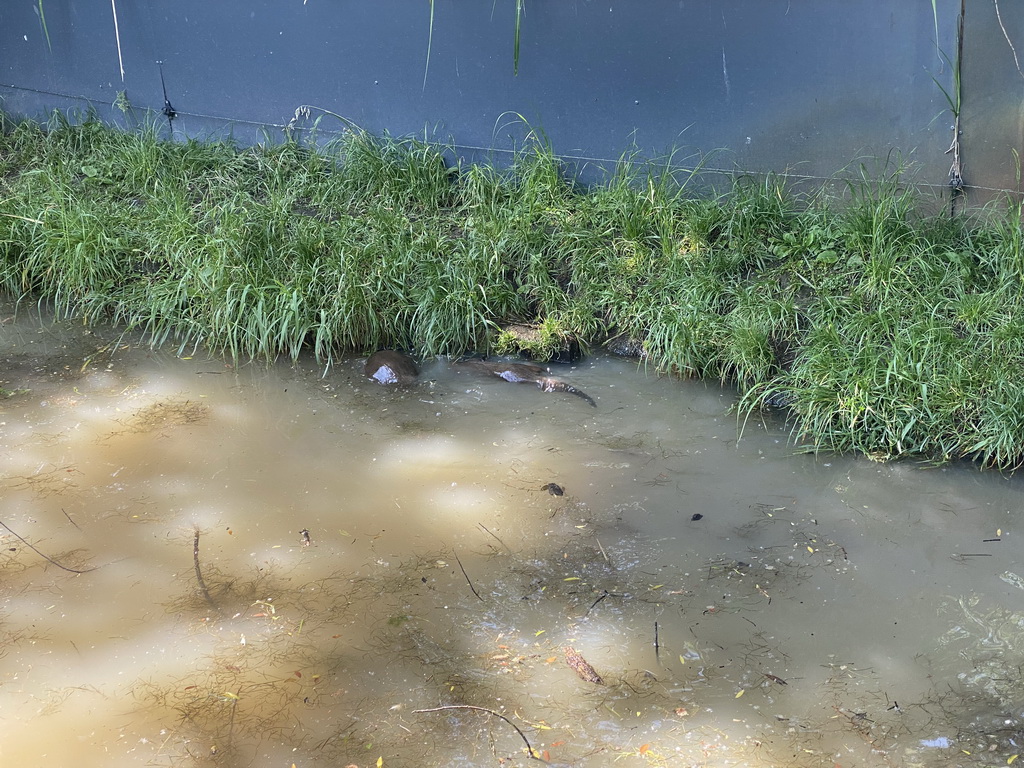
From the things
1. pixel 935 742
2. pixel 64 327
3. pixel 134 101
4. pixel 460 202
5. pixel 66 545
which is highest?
pixel 134 101

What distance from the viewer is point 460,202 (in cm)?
522

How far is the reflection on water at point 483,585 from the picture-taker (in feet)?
7.97

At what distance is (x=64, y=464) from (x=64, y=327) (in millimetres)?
1434

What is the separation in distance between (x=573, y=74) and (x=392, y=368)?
1978 mm

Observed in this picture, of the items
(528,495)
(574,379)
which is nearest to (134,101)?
(574,379)

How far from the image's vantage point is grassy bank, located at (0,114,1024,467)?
144 inches

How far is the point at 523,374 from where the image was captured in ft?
13.8

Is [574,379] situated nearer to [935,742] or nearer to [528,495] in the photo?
[528,495]

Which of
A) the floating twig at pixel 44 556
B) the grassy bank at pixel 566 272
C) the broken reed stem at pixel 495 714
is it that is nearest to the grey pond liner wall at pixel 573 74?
the grassy bank at pixel 566 272

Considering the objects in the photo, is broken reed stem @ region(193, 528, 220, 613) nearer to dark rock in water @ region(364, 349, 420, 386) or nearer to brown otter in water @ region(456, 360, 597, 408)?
dark rock in water @ region(364, 349, 420, 386)

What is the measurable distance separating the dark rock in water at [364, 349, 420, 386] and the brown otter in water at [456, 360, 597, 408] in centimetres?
24

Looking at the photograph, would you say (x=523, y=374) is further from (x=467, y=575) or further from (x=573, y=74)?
(x=573, y=74)

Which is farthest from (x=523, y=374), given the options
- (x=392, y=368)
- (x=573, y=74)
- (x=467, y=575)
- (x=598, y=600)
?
(x=573, y=74)

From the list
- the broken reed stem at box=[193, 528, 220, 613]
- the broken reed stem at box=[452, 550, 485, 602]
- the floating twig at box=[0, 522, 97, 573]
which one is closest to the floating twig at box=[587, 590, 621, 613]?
the broken reed stem at box=[452, 550, 485, 602]
